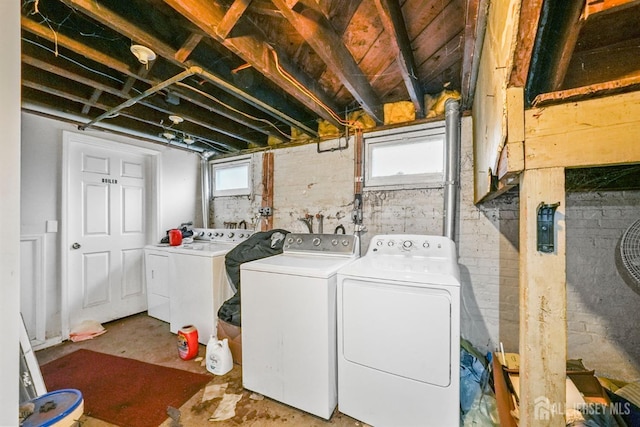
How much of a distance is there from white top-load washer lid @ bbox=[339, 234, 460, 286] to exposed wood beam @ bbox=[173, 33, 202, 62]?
1.66m

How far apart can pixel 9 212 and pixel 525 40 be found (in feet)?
6.20

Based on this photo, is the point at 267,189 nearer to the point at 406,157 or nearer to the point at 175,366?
the point at 406,157

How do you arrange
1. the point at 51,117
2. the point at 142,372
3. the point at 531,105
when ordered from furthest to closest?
the point at 51,117 → the point at 142,372 → the point at 531,105

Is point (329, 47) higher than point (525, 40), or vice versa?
point (329, 47)

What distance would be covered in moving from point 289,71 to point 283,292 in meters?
1.59

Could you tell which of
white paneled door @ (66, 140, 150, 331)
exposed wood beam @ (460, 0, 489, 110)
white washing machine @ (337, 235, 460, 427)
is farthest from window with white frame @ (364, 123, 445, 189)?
white paneled door @ (66, 140, 150, 331)

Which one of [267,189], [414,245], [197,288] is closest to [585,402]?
[414,245]

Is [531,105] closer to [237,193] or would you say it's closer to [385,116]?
[385,116]

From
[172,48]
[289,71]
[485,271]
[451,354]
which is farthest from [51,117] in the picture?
[485,271]

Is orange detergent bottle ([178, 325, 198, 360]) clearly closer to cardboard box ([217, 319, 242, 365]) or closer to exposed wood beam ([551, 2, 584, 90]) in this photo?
cardboard box ([217, 319, 242, 365])

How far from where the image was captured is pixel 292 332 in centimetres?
166

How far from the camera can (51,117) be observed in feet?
8.20

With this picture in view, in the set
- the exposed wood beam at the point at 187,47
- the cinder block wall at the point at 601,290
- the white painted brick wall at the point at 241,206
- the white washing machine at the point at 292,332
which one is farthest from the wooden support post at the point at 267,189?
the cinder block wall at the point at 601,290

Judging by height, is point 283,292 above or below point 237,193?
below
